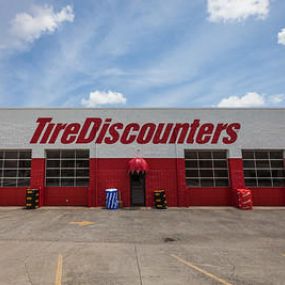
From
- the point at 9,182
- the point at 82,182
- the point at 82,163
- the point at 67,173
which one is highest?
the point at 82,163

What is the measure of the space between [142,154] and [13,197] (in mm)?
9983

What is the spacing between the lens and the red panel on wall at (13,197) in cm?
1966

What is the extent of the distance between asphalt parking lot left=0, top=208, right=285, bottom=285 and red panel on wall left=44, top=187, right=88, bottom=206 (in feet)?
11.0

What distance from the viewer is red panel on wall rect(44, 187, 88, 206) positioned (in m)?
19.7

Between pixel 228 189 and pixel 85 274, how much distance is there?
1553cm

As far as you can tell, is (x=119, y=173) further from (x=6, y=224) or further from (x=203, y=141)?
(x=6, y=224)

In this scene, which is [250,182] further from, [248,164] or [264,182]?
[248,164]

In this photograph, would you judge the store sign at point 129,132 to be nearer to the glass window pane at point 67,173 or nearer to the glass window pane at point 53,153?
the glass window pane at point 53,153

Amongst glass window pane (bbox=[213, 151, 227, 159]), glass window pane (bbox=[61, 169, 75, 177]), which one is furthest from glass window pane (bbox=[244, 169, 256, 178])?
glass window pane (bbox=[61, 169, 75, 177])

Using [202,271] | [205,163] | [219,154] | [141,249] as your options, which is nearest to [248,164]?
[219,154]

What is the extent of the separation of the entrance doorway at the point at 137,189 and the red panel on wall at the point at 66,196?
346 cm

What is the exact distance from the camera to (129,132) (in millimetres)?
20281

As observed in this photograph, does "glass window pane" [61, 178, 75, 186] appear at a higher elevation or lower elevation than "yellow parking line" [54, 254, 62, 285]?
higher

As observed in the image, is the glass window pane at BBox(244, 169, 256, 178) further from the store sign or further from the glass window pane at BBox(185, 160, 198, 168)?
the glass window pane at BBox(185, 160, 198, 168)
